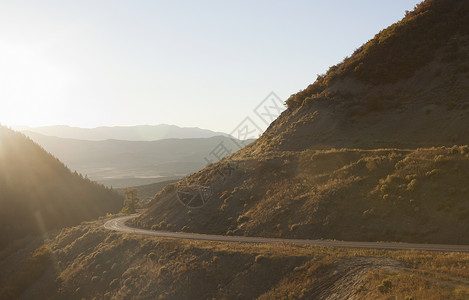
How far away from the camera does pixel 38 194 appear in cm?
12875

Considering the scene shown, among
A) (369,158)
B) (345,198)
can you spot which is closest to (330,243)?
(345,198)

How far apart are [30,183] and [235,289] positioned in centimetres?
13584

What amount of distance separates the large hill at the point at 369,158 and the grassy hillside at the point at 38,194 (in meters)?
77.4

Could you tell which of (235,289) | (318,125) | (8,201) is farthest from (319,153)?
(8,201)

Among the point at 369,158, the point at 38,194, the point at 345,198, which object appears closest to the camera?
the point at 345,198

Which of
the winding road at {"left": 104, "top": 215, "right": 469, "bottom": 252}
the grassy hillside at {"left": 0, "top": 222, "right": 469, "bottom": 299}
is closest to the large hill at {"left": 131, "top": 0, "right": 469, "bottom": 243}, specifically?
the winding road at {"left": 104, "top": 215, "right": 469, "bottom": 252}

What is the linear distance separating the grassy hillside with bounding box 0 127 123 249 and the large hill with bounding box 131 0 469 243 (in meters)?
77.4

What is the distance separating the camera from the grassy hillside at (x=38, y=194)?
372 feet

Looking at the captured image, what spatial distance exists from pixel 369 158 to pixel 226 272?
2242cm

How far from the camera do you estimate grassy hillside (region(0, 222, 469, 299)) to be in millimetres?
17703

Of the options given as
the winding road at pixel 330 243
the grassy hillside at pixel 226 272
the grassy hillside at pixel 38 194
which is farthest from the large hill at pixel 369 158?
the grassy hillside at pixel 38 194

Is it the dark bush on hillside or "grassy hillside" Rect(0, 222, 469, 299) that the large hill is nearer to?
the dark bush on hillside

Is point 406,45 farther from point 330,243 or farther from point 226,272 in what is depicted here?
point 226,272

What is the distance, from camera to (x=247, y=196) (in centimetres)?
4412
